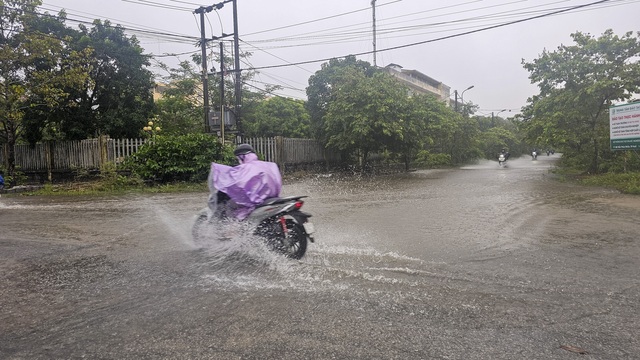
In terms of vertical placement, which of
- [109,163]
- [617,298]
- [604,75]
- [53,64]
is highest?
[53,64]

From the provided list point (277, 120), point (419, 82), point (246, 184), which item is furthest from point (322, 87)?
point (419, 82)

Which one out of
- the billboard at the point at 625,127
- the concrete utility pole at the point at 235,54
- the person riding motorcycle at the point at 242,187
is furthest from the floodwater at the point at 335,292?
the concrete utility pole at the point at 235,54

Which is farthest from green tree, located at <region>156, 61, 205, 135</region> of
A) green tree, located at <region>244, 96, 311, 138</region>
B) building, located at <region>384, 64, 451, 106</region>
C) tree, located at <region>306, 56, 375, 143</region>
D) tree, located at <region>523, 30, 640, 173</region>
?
building, located at <region>384, 64, 451, 106</region>

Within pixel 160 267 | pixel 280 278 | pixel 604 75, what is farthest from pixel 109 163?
pixel 604 75

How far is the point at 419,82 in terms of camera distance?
62406 millimetres

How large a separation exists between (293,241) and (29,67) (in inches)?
629

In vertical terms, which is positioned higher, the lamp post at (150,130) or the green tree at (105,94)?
the green tree at (105,94)

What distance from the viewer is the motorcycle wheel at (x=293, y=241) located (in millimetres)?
5176

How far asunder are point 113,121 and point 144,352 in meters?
17.8

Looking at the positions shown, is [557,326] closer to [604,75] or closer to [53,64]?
[604,75]

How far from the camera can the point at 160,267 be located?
4938mm

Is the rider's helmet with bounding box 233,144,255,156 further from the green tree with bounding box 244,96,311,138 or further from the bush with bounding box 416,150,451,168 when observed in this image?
the bush with bounding box 416,150,451,168

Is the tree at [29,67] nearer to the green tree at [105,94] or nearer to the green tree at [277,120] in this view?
the green tree at [105,94]

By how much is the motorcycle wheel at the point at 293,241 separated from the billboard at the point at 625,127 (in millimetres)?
11961
